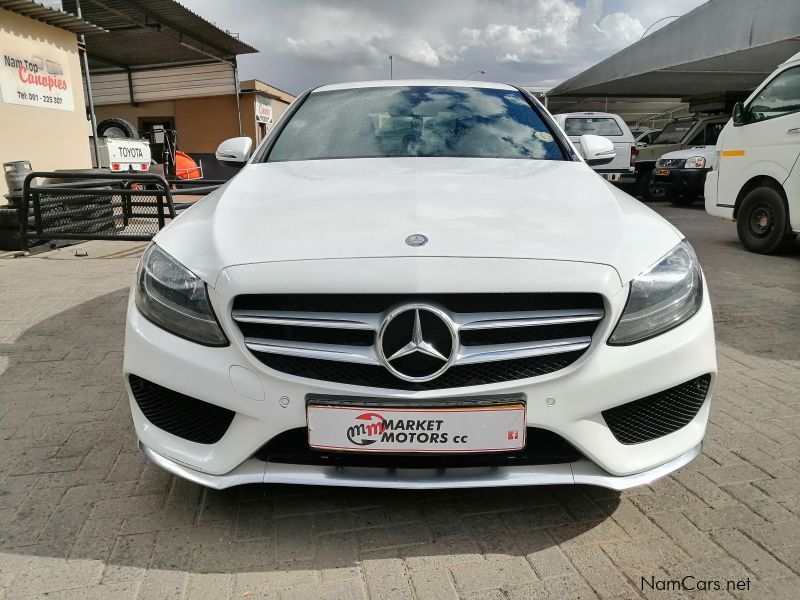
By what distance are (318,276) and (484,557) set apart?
996mm

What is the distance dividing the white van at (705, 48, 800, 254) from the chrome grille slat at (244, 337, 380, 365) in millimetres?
6465

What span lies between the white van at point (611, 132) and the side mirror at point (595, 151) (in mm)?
10839

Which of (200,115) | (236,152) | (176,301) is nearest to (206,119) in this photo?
(200,115)

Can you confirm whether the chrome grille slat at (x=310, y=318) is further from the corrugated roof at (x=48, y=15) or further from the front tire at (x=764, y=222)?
the corrugated roof at (x=48, y=15)

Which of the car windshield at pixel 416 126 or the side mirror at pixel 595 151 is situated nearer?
the car windshield at pixel 416 126

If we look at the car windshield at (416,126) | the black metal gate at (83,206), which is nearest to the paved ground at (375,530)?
the car windshield at (416,126)

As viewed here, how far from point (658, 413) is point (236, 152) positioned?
8.34 ft

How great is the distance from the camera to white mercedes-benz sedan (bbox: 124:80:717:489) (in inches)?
72.5

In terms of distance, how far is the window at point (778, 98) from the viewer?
6605 mm

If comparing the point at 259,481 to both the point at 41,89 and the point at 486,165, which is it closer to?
the point at 486,165

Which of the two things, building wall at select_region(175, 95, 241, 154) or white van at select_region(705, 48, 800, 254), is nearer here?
white van at select_region(705, 48, 800, 254)

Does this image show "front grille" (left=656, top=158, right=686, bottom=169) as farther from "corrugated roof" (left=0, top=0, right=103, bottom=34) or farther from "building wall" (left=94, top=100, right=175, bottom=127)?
"building wall" (left=94, top=100, right=175, bottom=127)

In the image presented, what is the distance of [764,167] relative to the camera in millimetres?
7102

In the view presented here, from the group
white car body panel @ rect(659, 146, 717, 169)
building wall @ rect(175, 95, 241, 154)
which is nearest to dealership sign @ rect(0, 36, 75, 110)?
white car body panel @ rect(659, 146, 717, 169)
